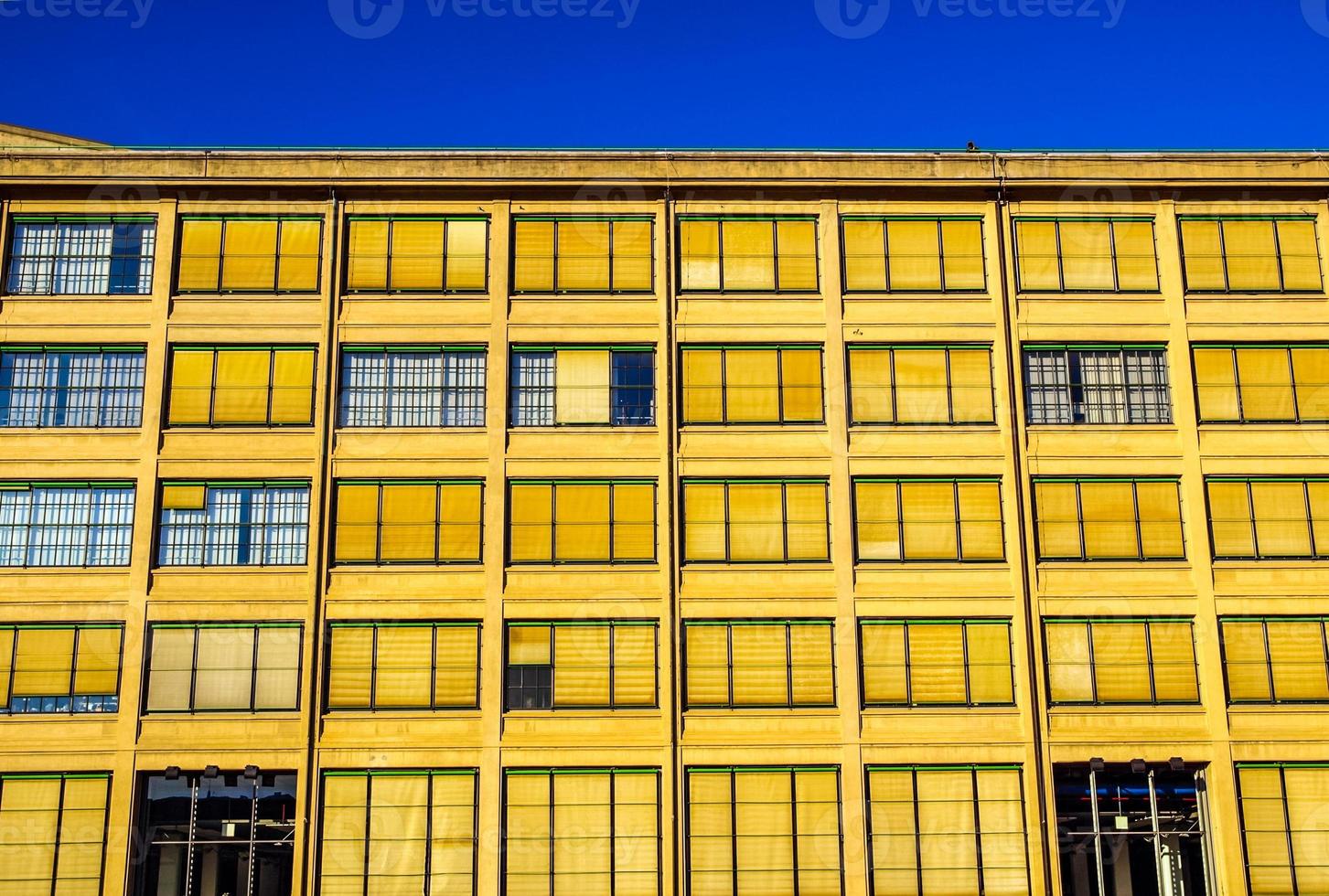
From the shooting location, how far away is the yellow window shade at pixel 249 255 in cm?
3366

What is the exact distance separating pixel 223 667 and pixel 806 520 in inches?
584

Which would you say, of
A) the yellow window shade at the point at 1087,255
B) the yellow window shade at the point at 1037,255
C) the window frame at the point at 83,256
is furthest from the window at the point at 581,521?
the yellow window shade at the point at 1087,255

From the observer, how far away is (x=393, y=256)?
3397cm

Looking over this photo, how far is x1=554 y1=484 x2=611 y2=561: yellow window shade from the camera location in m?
32.2

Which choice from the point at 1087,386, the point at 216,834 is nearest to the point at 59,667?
the point at 216,834

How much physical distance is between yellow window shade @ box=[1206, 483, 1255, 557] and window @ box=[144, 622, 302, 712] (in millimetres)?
23214

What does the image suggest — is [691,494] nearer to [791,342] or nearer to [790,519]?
[790,519]

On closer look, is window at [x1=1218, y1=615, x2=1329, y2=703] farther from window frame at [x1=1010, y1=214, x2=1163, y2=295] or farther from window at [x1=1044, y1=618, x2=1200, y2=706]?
window frame at [x1=1010, y1=214, x2=1163, y2=295]

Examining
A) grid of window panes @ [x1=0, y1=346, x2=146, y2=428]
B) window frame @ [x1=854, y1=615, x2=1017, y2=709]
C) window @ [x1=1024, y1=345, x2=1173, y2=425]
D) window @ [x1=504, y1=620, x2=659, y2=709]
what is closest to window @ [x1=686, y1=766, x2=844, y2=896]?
window frame @ [x1=854, y1=615, x2=1017, y2=709]

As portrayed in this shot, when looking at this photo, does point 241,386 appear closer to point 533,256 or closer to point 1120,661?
point 533,256

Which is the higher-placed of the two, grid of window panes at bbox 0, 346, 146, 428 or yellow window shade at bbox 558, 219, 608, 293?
yellow window shade at bbox 558, 219, 608, 293

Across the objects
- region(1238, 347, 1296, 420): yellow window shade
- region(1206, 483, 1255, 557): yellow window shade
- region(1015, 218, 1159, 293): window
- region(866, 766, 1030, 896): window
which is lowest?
region(866, 766, 1030, 896): window

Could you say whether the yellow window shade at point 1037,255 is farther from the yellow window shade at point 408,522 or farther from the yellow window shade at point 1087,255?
the yellow window shade at point 408,522

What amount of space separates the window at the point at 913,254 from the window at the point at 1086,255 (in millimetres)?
1324
